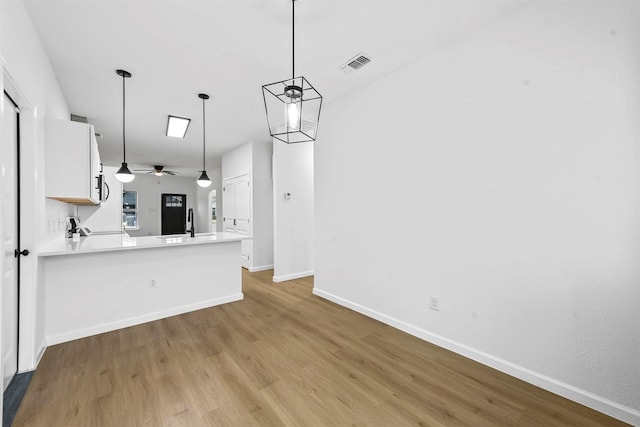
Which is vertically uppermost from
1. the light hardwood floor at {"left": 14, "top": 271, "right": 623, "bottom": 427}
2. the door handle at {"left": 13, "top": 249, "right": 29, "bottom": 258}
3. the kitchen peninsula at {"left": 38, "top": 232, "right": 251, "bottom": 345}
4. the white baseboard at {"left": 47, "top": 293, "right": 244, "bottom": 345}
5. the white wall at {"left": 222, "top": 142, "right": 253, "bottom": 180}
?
the white wall at {"left": 222, "top": 142, "right": 253, "bottom": 180}

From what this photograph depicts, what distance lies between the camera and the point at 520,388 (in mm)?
1907

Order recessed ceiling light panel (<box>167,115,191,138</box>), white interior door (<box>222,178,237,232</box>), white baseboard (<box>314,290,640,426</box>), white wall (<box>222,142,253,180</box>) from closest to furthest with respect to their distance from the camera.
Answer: white baseboard (<box>314,290,640,426</box>) → recessed ceiling light panel (<box>167,115,191,138</box>) → white wall (<box>222,142,253,180</box>) → white interior door (<box>222,178,237,232</box>)

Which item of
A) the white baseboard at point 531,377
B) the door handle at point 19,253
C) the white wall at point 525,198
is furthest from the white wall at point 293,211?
the door handle at point 19,253

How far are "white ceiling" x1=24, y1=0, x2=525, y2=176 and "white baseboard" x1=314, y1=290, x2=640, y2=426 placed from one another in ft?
8.05

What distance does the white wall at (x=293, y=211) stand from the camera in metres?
4.81

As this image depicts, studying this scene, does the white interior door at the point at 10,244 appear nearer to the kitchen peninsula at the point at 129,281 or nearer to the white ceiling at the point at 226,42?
the kitchen peninsula at the point at 129,281

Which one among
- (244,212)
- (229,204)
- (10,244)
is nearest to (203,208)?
(229,204)

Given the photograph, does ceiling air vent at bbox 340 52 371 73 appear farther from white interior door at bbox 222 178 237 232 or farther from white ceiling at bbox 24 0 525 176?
white interior door at bbox 222 178 237 232

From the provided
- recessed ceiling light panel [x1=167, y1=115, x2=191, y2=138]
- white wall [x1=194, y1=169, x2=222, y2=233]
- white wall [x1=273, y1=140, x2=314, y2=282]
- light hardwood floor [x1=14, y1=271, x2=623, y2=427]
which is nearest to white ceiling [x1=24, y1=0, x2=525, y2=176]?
recessed ceiling light panel [x1=167, y1=115, x2=191, y2=138]

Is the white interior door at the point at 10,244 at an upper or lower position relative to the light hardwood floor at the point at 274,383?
upper

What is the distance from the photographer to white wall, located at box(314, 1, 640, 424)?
1.64m

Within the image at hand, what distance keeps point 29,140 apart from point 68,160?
596 millimetres

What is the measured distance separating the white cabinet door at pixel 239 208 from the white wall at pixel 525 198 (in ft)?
11.1

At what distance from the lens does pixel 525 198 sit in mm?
2000
